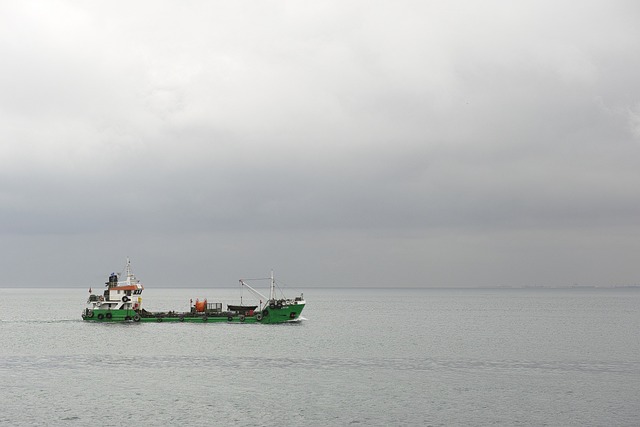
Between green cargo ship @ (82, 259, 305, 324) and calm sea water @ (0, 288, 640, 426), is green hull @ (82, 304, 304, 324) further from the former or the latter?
calm sea water @ (0, 288, 640, 426)

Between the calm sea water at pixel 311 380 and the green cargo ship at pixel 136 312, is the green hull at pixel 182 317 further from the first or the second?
the calm sea water at pixel 311 380

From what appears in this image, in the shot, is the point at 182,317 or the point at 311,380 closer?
the point at 311,380

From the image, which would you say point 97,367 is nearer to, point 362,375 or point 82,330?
point 362,375

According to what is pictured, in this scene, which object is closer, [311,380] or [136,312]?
[311,380]

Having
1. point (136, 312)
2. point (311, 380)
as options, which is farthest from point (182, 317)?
point (311, 380)

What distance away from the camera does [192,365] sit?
7606 centimetres

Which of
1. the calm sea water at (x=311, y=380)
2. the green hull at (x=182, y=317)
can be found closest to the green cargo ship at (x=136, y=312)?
the green hull at (x=182, y=317)

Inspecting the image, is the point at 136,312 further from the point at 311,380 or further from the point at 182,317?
the point at 311,380

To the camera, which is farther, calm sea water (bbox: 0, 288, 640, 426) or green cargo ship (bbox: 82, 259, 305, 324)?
green cargo ship (bbox: 82, 259, 305, 324)

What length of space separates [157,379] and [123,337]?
143ft

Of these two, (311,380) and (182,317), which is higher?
(182,317)

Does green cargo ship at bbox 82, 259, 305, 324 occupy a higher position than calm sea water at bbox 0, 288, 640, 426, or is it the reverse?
green cargo ship at bbox 82, 259, 305, 324

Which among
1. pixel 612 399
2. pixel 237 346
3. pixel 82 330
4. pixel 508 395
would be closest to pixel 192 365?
pixel 237 346

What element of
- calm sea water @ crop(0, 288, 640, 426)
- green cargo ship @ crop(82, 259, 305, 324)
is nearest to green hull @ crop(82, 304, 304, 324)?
green cargo ship @ crop(82, 259, 305, 324)
